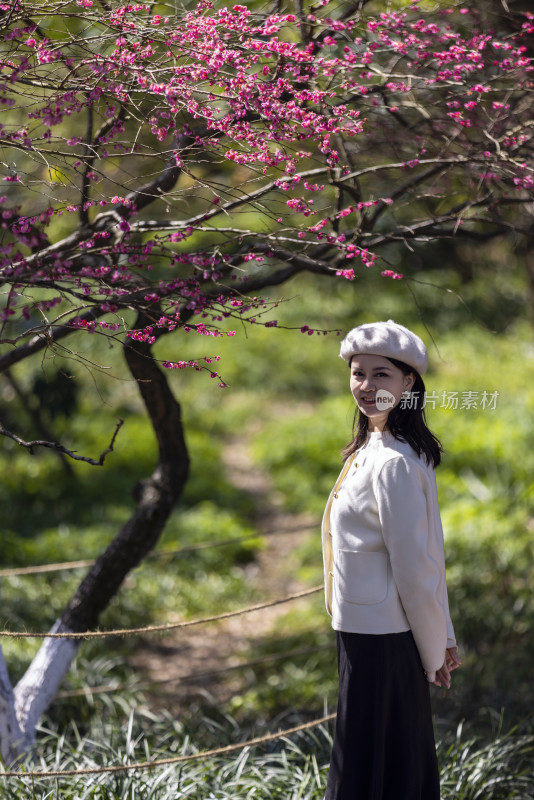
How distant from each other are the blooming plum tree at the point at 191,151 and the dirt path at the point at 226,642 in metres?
1.45

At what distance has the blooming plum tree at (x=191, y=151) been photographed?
8.09ft

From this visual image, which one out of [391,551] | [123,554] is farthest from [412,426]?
[123,554]

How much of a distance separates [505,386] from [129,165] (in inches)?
228

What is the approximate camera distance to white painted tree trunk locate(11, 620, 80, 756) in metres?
3.53

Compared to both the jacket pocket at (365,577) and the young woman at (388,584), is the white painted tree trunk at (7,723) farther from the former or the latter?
the jacket pocket at (365,577)

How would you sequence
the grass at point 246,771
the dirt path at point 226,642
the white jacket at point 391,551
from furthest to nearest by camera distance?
the dirt path at point 226,642
the grass at point 246,771
the white jacket at point 391,551

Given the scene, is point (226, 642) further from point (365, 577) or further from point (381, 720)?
point (365, 577)

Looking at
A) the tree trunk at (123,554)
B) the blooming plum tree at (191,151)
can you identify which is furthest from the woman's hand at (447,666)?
the tree trunk at (123,554)

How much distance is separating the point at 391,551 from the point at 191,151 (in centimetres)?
161

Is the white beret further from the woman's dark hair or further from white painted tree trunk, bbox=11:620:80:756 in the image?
white painted tree trunk, bbox=11:620:80:756

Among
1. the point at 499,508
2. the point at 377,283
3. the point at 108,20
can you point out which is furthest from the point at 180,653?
the point at 377,283

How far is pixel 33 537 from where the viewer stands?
714cm

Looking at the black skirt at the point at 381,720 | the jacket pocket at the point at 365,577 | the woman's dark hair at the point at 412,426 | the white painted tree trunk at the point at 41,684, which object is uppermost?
the woman's dark hair at the point at 412,426

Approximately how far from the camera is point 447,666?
256 cm
